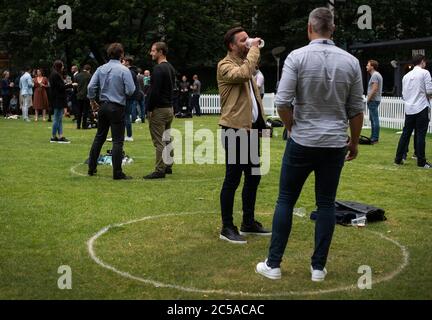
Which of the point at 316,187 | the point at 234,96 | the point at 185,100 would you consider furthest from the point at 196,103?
the point at 316,187

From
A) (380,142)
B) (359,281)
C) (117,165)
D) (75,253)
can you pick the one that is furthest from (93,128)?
(359,281)

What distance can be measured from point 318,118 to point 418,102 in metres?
7.55

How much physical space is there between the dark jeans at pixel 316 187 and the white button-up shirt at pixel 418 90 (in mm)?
7345

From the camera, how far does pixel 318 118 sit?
17.3 ft

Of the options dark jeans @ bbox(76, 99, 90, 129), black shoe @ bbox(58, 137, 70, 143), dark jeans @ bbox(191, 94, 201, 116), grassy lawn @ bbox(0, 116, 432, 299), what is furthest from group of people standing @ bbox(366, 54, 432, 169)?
dark jeans @ bbox(191, 94, 201, 116)

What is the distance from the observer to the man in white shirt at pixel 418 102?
39.7 ft

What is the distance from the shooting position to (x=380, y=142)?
17562 mm

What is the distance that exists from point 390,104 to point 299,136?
1835 cm

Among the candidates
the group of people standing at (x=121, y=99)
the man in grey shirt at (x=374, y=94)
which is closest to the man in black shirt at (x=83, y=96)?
the man in grey shirt at (x=374, y=94)

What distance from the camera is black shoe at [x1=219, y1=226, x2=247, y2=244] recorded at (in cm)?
674

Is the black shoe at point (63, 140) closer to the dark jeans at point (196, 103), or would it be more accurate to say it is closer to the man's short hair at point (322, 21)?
the man's short hair at point (322, 21)

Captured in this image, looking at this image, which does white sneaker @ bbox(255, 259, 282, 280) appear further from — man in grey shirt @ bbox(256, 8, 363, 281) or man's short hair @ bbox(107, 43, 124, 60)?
man's short hair @ bbox(107, 43, 124, 60)

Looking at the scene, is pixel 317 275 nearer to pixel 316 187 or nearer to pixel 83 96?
pixel 316 187

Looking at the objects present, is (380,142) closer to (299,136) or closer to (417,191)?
(417,191)
